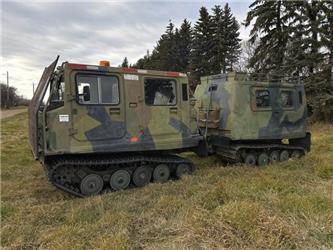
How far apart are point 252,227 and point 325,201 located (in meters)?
1.82

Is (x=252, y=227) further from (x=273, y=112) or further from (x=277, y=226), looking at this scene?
(x=273, y=112)

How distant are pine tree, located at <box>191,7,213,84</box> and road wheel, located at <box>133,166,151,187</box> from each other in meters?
20.7

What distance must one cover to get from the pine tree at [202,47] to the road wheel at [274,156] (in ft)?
59.2

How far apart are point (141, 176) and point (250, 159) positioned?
3.55 metres

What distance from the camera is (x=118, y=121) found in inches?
255

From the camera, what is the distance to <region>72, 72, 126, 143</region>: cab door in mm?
6047

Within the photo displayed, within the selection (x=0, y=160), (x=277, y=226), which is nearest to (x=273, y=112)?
(x=277, y=226)

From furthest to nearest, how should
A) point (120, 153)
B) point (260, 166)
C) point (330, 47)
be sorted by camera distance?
point (330, 47), point (260, 166), point (120, 153)

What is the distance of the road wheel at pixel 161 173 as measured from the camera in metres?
7.12

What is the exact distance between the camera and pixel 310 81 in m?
18.2

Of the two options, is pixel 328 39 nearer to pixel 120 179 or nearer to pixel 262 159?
pixel 262 159

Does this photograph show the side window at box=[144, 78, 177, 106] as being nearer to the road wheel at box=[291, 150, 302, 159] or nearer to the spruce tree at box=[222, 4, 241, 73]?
the road wheel at box=[291, 150, 302, 159]

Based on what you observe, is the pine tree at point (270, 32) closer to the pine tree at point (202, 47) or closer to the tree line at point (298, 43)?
the tree line at point (298, 43)

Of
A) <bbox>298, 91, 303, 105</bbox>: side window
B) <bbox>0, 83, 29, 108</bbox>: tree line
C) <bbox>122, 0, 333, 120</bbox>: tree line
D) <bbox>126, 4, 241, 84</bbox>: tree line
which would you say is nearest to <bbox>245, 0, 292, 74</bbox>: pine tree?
<bbox>122, 0, 333, 120</bbox>: tree line
